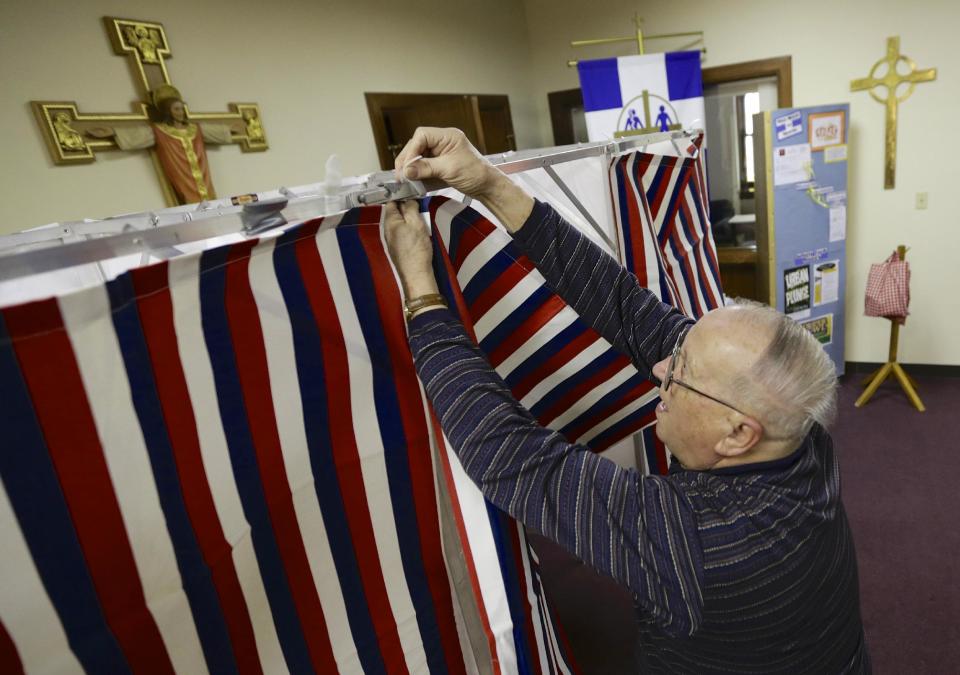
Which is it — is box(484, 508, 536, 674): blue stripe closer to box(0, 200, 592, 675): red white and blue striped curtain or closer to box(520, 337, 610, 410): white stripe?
box(0, 200, 592, 675): red white and blue striped curtain

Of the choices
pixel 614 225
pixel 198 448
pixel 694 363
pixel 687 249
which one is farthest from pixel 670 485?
pixel 687 249

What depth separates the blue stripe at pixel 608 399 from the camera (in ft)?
3.55

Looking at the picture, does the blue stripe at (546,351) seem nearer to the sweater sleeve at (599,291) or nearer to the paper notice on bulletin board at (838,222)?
the sweater sleeve at (599,291)

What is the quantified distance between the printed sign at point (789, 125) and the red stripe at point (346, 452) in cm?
318

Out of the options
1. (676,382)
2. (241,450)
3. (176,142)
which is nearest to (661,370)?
(676,382)

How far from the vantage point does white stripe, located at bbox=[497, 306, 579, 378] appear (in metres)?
0.96

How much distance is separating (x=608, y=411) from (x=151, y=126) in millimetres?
1814

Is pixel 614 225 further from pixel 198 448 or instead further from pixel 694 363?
pixel 198 448

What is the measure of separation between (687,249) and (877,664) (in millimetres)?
1526

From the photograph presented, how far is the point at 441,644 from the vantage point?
2.54 ft

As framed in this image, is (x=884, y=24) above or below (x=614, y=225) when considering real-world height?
above

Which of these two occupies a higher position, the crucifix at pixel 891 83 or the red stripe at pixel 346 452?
the crucifix at pixel 891 83

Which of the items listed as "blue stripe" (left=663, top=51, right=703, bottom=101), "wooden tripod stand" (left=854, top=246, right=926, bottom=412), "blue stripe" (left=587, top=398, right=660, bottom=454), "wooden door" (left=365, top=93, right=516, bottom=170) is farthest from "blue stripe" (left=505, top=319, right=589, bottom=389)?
"wooden tripod stand" (left=854, top=246, right=926, bottom=412)

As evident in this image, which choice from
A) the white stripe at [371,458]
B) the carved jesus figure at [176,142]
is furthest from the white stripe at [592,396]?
the carved jesus figure at [176,142]
